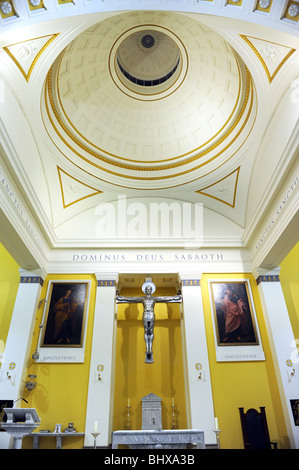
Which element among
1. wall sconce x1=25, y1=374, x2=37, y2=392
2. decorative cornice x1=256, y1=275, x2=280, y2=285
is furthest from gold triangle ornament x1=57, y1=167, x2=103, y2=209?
decorative cornice x1=256, y1=275, x2=280, y2=285

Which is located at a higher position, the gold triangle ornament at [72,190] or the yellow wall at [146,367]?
the gold triangle ornament at [72,190]

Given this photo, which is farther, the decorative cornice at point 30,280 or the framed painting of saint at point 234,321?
the decorative cornice at point 30,280

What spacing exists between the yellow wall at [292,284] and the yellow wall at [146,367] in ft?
10.1

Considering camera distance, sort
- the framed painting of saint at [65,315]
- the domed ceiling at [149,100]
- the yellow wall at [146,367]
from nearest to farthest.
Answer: the framed painting of saint at [65,315]
the domed ceiling at [149,100]
the yellow wall at [146,367]

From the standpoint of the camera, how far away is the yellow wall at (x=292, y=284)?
333 inches

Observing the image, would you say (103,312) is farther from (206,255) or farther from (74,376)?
(206,255)

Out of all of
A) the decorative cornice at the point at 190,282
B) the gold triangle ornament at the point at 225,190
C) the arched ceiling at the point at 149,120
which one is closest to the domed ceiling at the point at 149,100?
the arched ceiling at the point at 149,120

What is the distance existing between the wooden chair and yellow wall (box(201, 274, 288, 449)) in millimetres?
192

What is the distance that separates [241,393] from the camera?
770 centimetres

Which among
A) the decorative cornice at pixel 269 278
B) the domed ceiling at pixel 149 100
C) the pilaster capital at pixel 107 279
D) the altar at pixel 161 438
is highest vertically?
the domed ceiling at pixel 149 100

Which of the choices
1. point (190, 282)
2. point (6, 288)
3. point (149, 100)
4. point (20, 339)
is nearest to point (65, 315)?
point (20, 339)

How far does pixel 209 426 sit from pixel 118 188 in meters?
6.58

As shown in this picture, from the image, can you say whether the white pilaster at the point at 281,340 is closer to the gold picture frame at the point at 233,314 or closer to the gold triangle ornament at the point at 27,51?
the gold picture frame at the point at 233,314

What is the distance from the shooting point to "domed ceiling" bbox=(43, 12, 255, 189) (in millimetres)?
8414
